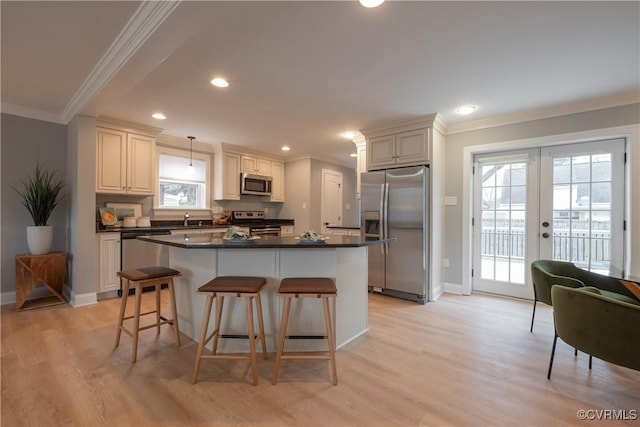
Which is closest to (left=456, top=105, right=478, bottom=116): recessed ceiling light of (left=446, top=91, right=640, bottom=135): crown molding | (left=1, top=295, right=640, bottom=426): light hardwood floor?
(left=446, top=91, right=640, bottom=135): crown molding

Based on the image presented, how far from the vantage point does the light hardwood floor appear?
1.59 meters

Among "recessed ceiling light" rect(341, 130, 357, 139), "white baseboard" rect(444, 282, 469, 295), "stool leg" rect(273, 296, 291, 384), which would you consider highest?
"recessed ceiling light" rect(341, 130, 357, 139)

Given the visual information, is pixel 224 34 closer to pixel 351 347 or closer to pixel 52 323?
pixel 351 347

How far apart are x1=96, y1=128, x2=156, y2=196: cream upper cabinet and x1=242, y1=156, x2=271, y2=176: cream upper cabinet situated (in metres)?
1.64

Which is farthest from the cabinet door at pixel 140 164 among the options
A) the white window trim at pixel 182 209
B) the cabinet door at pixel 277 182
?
the cabinet door at pixel 277 182

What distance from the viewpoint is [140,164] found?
4.13 m

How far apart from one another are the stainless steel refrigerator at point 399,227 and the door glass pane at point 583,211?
1.54 m

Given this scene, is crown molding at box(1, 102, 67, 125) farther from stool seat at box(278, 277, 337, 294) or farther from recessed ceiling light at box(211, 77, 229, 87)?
stool seat at box(278, 277, 337, 294)

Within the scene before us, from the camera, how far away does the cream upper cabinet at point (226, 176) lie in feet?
17.1

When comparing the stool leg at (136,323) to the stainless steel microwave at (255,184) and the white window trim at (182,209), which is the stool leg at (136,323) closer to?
the white window trim at (182,209)

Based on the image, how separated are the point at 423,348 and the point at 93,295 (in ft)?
12.3

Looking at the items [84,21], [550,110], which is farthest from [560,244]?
[84,21]

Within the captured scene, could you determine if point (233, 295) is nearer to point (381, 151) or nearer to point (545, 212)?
point (381, 151)

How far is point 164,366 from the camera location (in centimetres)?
208
